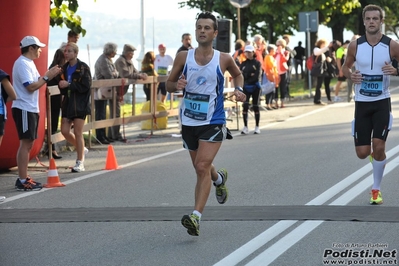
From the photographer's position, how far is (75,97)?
45.2ft

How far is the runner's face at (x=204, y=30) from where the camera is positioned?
8.82 m

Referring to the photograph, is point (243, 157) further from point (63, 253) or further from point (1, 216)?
point (63, 253)

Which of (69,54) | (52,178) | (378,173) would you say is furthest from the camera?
(69,54)

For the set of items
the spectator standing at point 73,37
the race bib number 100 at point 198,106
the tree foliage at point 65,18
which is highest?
the tree foliage at point 65,18

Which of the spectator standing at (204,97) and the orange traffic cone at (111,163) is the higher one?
the spectator standing at (204,97)

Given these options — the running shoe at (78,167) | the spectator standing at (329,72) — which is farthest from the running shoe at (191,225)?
the spectator standing at (329,72)

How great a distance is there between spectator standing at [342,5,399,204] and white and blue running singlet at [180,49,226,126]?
5.78ft

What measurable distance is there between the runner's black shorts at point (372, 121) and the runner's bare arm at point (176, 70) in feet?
6.88

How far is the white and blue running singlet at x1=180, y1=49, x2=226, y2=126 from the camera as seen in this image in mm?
8875

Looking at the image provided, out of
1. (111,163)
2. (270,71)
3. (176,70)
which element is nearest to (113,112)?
(111,163)

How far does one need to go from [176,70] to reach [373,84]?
2.15 meters

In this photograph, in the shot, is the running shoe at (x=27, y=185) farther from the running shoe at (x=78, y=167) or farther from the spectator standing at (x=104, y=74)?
the spectator standing at (x=104, y=74)

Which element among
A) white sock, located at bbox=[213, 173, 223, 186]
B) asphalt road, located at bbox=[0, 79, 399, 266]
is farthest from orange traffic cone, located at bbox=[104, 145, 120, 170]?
white sock, located at bbox=[213, 173, 223, 186]

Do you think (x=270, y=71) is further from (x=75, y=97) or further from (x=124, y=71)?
(x=75, y=97)
